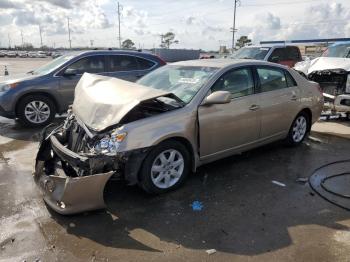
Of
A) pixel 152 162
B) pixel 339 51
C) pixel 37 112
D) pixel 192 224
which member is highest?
pixel 339 51

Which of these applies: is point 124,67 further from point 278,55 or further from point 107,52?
point 278,55

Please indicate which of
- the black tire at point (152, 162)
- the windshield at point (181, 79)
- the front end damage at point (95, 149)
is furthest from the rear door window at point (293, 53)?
the black tire at point (152, 162)

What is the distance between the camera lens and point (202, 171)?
18.4 ft

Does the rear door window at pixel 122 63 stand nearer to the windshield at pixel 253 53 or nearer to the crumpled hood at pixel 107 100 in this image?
the crumpled hood at pixel 107 100

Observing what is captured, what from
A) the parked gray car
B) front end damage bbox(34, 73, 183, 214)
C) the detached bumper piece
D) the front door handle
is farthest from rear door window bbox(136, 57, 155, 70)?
the detached bumper piece

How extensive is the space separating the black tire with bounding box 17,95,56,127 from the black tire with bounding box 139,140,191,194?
5.05 meters

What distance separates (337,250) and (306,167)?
2436 millimetres

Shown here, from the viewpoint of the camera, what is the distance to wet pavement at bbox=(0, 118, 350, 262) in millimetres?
Result: 3551

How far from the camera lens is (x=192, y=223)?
409 cm

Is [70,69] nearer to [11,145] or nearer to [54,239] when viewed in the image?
[11,145]

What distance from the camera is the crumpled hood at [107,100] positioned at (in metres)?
4.36

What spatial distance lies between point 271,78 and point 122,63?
4.56 m

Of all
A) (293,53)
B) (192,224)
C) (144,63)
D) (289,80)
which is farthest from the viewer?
(293,53)

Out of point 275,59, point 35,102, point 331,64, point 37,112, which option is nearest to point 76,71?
point 35,102
